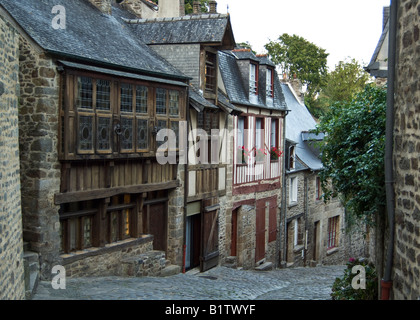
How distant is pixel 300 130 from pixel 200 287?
13.2m

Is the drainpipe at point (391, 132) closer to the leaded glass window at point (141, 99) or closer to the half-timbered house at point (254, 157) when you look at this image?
the leaded glass window at point (141, 99)

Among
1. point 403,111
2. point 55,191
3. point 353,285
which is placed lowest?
point 353,285

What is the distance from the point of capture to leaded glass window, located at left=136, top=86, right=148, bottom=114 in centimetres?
1275

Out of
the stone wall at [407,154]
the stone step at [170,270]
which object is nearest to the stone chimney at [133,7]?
the stone step at [170,270]

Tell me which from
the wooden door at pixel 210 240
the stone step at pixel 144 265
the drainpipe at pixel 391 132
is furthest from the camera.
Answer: the wooden door at pixel 210 240

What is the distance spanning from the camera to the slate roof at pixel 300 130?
23.4 metres

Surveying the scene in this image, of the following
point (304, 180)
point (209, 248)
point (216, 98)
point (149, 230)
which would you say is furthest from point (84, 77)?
point (304, 180)

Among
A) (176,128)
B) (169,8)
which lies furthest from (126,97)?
(169,8)

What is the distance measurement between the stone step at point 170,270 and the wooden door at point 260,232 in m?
5.02

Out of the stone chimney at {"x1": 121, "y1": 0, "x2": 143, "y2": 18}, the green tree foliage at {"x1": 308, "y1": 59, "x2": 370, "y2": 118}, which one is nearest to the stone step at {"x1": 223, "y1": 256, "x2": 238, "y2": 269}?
the stone chimney at {"x1": 121, "y1": 0, "x2": 143, "y2": 18}

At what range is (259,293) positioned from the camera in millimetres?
13250

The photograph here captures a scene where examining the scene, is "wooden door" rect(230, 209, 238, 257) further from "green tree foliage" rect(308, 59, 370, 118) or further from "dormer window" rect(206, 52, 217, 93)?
"green tree foliage" rect(308, 59, 370, 118)

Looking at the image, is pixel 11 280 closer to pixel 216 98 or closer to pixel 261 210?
pixel 216 98

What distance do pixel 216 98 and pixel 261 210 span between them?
496 cm
